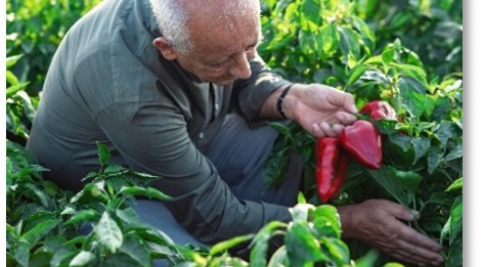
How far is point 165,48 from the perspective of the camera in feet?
9.09

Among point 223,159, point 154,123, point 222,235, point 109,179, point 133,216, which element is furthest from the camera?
point 223,159

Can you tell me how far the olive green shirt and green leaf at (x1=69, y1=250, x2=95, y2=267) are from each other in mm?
755

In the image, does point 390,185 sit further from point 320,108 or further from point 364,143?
point 320,108

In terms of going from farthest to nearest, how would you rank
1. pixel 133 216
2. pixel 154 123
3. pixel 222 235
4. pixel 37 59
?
1. pixel 37 59
2. pixel 222 235
3. pixel 154 123
4. pixel 133 216

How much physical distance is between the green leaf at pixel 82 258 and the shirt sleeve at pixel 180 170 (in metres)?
0.76

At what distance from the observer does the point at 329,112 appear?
10.1 feet

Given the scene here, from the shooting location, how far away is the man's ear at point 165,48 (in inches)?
108

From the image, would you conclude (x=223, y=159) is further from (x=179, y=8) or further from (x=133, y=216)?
(x=133, y=216)

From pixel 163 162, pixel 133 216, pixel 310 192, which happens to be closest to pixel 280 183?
pixel 310 192

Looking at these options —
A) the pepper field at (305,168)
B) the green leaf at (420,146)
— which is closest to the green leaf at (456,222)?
the pepper field at (305,168)

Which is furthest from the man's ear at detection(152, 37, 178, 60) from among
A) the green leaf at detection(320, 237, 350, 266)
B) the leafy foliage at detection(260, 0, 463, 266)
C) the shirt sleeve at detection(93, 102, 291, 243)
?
the green leaf at detection(320, 237, 350, 266)

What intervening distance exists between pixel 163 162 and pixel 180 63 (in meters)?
0.27

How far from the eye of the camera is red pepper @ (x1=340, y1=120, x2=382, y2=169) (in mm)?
2893

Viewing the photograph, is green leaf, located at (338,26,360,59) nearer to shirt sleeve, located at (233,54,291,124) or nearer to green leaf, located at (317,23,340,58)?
green leaf, located at (317,23,340,58)
